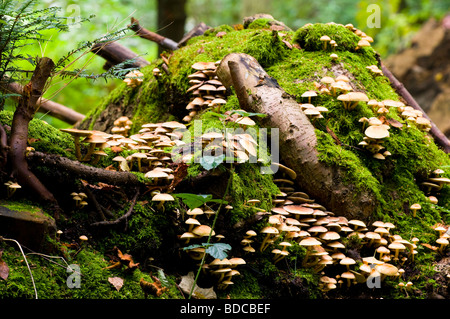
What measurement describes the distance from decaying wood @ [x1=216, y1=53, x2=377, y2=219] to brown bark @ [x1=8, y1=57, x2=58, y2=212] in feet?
6.89

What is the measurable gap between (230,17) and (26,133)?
18.8 m

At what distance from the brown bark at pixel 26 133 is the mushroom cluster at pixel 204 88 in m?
1.99

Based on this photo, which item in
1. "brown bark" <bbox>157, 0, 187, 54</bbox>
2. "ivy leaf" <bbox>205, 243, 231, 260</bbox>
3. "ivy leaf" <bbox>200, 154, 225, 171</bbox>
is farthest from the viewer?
"brown bark" <bbox>157, 0, 187, 54</bbox>

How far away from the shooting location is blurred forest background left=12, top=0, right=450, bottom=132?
10945 mm

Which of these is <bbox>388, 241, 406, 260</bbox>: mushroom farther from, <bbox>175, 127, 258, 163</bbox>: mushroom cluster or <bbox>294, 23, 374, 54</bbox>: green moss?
<bbox>294, 23, 374, 54</bbox>: green moss

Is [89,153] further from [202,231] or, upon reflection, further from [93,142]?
[202,231]

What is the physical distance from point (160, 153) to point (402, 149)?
277 centimetres

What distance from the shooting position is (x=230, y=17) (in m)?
20.3

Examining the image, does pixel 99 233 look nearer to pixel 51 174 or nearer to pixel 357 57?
pixel 51 174

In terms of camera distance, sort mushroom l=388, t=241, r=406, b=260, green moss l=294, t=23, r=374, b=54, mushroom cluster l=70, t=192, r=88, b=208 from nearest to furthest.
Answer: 1. mushroom cluster l=70, t=192, r=88, b=208
2. mushroom l=388, t=241, r=406, b=260
3. green moss l=294, t=23, r=374, b=54

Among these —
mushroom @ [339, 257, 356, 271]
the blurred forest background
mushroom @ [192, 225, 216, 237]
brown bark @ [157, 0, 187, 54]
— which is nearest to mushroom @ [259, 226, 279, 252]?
mushroom @ [192, 225, 216, 237]
